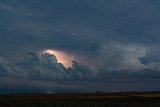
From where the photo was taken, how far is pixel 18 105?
8775 centimetres

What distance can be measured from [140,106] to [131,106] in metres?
2.14

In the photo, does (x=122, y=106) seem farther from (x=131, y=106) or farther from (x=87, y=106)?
(x=87, y=106)

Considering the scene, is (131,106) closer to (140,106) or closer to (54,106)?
(140,106)

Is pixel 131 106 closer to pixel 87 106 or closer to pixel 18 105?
pixel 87 106

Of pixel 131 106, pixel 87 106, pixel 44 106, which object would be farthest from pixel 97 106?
pixel 44 106

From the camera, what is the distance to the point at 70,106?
89.3 meters

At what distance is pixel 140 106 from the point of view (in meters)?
91.6

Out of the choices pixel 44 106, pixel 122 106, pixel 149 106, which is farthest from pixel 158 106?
pixel 44 106

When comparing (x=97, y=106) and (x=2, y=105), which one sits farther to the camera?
(x=97, y=106)

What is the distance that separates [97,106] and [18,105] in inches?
731

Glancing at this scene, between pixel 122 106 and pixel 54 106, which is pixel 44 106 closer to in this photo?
pixel 54 106

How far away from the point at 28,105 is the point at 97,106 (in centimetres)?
1680

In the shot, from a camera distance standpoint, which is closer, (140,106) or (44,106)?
(44,106)

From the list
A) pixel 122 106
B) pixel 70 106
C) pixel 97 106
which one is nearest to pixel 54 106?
pixel 70 106
